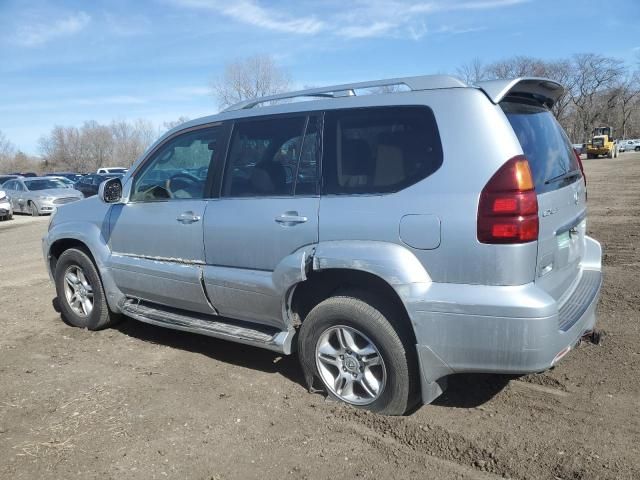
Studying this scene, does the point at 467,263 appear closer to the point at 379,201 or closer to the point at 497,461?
the point at 379,201

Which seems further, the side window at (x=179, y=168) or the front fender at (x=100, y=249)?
the front fender at (x=100, y=249)

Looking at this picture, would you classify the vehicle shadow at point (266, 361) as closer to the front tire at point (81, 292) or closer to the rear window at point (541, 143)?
the front tire at point (81, 292)

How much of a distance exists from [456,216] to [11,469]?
2837mm

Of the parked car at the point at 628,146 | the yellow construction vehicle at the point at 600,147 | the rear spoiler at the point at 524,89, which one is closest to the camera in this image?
the rear spoiler at the point at 524,89

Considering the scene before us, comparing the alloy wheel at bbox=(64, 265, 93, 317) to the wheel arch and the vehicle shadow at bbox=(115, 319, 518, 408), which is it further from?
the wheel arch

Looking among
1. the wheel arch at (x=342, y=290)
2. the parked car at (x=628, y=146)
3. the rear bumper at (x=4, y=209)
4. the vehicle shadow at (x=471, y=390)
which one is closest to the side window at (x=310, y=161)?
the wheel arch at (x=342, y=290)

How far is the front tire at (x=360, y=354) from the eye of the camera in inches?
129

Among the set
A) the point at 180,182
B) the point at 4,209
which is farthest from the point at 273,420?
the point at 4,209

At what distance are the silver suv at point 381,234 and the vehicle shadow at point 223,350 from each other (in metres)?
0.46

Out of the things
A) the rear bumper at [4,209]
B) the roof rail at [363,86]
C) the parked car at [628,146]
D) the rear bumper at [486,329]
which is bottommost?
the parked car at [628,146]

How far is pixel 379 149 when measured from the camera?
3.37 meters

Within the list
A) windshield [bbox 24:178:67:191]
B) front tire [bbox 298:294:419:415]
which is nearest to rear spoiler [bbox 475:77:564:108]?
front tire [bbox 298:294:419:415]

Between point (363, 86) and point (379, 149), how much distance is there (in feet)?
1.85

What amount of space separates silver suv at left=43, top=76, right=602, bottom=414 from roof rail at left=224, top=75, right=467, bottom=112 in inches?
0.6
